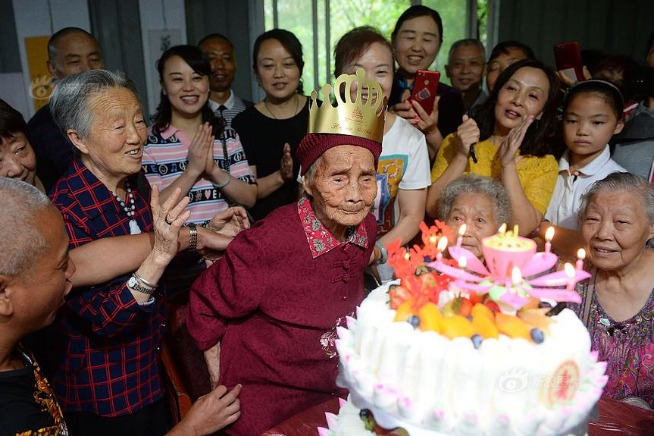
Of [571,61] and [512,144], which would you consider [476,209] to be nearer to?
[512,144]

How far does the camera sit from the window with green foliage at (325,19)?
5500 mm

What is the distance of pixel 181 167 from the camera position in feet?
9.00

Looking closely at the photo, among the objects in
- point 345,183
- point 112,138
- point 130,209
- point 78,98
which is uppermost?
point 78,98

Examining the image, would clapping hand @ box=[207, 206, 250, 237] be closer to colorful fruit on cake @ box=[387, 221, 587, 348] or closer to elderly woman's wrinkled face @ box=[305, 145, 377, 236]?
elderly woman's wrinkled face @ box=[305, 145, 377, 236]

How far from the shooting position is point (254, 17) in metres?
5.34

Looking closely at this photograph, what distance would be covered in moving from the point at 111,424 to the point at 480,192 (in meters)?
1.70

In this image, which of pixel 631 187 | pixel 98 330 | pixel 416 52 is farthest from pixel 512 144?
pixel 98 330

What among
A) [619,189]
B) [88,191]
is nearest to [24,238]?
[88,191]

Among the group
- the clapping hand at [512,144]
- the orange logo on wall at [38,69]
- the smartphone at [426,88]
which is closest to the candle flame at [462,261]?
the clapping hand at [512,144]

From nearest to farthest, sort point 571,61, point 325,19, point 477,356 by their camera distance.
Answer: point 477,356, point 571,61, point 325,19

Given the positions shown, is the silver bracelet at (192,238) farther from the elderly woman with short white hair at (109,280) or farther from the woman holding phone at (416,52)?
the woman holding phone at (416,52)

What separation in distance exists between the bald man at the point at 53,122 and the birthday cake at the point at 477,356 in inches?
60.0

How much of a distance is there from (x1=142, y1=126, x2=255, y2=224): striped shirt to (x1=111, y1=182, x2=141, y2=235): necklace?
0.70 m

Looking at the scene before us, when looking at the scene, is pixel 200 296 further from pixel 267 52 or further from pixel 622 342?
pixel 267 52
